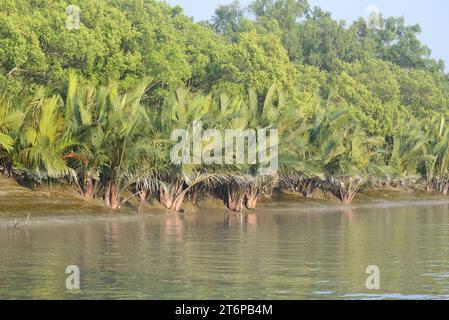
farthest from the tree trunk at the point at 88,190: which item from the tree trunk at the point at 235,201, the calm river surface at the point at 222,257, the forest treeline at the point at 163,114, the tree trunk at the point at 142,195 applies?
Answer: the tree trunk at the point at 235,201

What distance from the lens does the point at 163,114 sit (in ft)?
120

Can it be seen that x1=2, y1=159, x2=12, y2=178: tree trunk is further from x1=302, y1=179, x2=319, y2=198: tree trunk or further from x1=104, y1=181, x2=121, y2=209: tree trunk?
x1=302, y1=179, x2=319, y2=198: tree trunk

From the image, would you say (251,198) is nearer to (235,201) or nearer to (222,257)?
(235,201)

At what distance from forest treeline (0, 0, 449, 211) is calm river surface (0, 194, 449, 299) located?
6.58 feet

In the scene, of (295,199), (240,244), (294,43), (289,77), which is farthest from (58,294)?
(294,43)

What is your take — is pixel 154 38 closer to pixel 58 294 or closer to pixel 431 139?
pixel 431 139

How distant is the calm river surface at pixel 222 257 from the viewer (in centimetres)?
1730

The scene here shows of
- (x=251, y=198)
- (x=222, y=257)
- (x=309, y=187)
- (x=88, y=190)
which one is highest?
(x=309, y=187)

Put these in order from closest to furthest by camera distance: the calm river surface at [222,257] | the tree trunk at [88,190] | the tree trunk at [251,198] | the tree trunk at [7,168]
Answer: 1. the calm river surface at [222,257]
2. the tree trunk at [7,168]
3. the tree trunk at [88,190]
4. the tree trunk at [251,198]

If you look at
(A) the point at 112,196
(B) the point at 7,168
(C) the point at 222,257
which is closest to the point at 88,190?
(A) the point at 112,196

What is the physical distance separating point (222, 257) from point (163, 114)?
591 inches

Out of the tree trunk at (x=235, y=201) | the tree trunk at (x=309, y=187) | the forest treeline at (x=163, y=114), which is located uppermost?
the forest treeline at (x=163, y=114)

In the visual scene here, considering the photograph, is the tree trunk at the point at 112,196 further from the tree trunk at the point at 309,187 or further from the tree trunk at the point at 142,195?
the tree trunk at the point at 309,187

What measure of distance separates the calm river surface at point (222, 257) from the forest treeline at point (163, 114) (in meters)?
2.01
